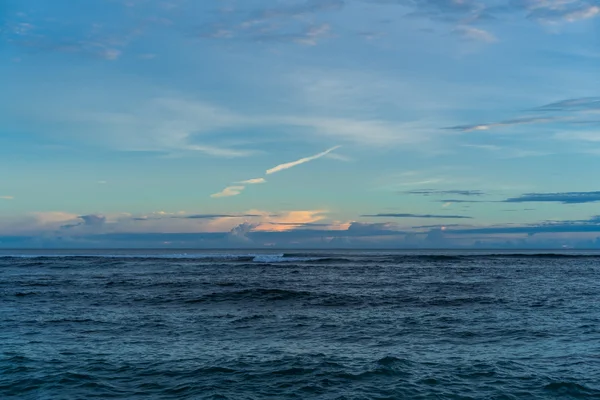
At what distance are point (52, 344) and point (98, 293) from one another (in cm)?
1963

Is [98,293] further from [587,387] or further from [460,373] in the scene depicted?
[587,387]

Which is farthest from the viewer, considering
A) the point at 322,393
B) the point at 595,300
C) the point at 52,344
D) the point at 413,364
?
the point at 595,300

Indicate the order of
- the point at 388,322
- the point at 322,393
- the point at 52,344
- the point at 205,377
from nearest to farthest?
the point at 322,393 < the point at 205,377 < the point at 52,344 < the point at 388,322

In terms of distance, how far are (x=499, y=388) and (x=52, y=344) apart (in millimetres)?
17313

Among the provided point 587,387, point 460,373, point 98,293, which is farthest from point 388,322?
point 98,293

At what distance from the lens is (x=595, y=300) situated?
33969 millimetres

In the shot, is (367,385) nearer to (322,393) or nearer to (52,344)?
(322,393)

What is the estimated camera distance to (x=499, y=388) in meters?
14.5

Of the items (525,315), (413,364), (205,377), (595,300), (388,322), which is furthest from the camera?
(595,300)

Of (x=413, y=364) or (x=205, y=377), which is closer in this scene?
(x=205, y=377)

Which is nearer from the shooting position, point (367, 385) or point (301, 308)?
point (367, 385)

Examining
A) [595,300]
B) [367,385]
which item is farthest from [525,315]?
[367,385]

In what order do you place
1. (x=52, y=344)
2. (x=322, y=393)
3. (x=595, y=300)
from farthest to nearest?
1. (x=595, y=300)
2. (x=52, y=344)
3. (x=322, y=393)

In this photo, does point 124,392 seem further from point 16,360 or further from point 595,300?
point 595,300
